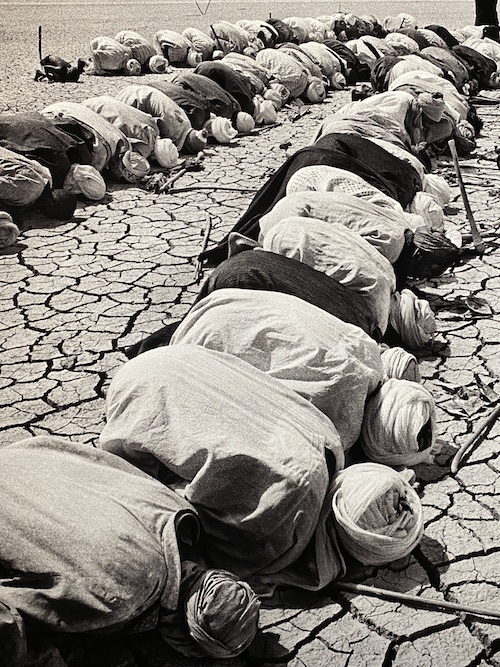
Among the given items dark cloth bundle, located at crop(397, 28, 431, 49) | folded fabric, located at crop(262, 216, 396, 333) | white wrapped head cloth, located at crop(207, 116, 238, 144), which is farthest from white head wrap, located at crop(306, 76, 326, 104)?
folded fabric, located at crop(262, 216, 396, 333)

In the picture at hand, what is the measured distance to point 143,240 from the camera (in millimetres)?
5691

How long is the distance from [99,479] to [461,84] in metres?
9.79

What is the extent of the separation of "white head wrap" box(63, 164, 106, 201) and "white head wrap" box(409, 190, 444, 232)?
88.2 inches

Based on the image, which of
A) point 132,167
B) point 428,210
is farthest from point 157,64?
point 428,210

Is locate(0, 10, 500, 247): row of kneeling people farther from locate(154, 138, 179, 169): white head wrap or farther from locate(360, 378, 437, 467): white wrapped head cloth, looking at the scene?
locate(360, 378, 437, 467): white wrapped head cloth

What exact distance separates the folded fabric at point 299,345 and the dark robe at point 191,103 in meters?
5.39

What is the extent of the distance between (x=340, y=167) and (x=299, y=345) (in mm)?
2602

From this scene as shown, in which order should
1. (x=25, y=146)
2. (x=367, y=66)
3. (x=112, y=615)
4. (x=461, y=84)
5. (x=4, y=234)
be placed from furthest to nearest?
(x=367, y=66) < (x=461, y=84) < (x=25, y=146) < (x=4, y=234) < (x=112, y=615)

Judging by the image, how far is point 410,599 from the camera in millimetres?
2561

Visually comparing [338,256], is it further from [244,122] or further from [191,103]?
[244,122]

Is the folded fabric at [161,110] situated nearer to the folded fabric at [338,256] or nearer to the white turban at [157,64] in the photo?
the folded fabric at [338,256]

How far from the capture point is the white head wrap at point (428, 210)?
5637 millimetres

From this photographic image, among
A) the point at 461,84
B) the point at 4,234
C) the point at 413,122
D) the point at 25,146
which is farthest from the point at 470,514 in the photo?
the point at 461,84

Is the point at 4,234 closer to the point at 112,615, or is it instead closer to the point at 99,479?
the point at 99,479
